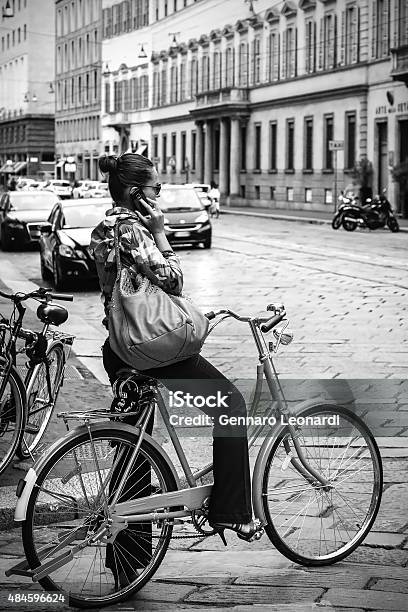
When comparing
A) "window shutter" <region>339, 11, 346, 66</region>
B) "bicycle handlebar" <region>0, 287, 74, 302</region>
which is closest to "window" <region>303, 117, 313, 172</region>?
"window shutter" <region>339, 11, 346, 66</region>

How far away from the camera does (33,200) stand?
31547mm

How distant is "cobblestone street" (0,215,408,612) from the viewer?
5031 millimetres

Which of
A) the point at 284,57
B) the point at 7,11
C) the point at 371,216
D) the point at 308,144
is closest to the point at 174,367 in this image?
the point at 371,216

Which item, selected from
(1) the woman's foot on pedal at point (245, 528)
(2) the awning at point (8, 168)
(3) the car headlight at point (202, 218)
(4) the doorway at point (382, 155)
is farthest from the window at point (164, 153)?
(1) the woman's foot on pedal at point (245, 528)

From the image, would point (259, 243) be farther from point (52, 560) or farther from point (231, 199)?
point (231, 199)

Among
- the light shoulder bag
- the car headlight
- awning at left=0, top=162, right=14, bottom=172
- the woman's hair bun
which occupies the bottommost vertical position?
the car headlight

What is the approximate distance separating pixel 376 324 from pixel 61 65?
10248 centimetres

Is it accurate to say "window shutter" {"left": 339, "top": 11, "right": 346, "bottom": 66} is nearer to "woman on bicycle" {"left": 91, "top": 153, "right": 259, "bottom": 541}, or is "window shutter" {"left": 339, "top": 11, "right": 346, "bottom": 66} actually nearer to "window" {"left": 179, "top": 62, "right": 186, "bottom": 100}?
"window" {"left": 179, "top": 62, "right": 186, "bottom": 100}

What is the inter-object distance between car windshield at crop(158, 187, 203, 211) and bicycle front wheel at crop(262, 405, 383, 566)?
24.5m

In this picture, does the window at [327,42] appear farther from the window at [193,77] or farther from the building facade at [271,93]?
the window at [193,77]

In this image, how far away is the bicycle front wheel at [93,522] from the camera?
476 centimetres

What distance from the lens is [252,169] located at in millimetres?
66188

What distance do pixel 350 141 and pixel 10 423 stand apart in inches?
1904

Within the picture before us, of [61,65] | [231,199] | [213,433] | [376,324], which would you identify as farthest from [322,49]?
[61,65]
